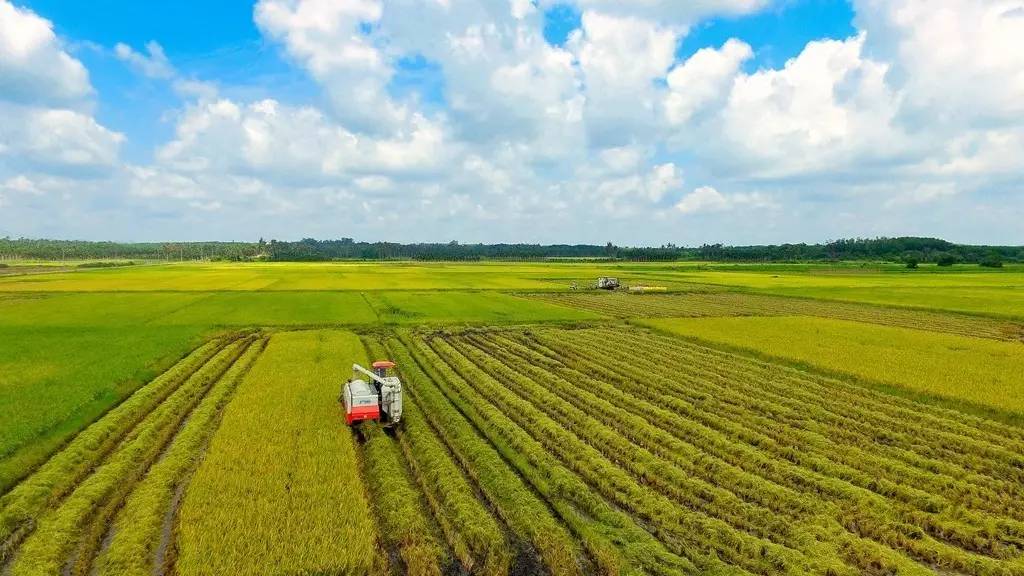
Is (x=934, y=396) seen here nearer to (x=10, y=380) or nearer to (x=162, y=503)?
(x=162, y=503)

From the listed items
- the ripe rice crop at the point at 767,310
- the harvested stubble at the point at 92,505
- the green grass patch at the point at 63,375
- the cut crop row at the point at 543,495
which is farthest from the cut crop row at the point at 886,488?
the ripe rice crop at the point at 767,310

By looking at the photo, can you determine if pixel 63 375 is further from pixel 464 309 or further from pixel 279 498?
pixel 464 309

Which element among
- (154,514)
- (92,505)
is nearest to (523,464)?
(154,514)

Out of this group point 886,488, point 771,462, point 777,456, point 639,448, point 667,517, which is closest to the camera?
point 667,517

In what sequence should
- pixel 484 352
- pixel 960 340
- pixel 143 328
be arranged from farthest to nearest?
pixel 143 328 → pixel 960 340 → pixel 484 352

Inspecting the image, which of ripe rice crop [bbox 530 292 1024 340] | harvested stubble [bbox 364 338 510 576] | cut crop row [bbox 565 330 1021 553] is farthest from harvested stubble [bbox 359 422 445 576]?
ripe rice crop [bbox 530 292 1024 340]

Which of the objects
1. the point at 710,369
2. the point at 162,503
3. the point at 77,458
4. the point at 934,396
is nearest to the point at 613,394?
the point at 710,369
